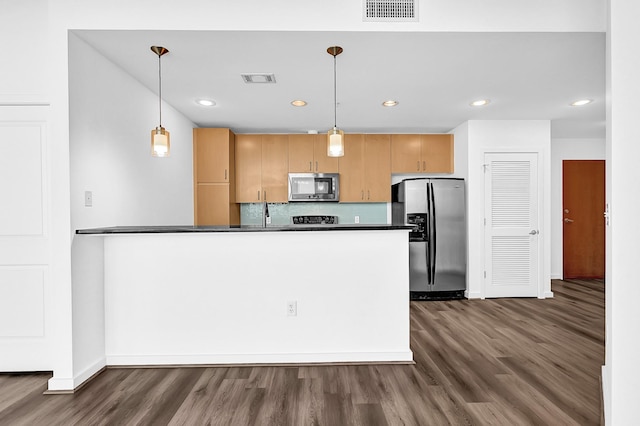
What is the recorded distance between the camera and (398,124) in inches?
175

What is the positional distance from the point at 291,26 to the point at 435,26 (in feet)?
3.03

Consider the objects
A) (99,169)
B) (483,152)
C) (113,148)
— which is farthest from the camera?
(483,152)

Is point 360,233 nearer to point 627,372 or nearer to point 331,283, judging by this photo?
point 331,283

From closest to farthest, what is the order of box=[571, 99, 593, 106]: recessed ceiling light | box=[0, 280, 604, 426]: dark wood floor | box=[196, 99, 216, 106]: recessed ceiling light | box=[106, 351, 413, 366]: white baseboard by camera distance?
box=[0, 280, 604, 426]: dark wood floor, box=[106, 351, 413, 366]: white baseboard, box=[196, 99, 216, 106]: recessed ceiling light, box=[571, 99, 593, 106]: recessed ceiling light

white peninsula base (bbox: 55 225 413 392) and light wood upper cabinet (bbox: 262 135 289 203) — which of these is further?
light wood upper cabinet (bbox: 262 135 289 203)

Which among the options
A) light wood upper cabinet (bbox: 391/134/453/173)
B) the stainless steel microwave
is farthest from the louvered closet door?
the stainless steel microwave

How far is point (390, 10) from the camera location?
7.13 feet

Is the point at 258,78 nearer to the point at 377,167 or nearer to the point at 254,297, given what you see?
the point at 254,297

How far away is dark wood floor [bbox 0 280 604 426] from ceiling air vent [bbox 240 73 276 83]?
212 centimetres

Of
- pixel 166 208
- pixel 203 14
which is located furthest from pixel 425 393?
pixel 166 208

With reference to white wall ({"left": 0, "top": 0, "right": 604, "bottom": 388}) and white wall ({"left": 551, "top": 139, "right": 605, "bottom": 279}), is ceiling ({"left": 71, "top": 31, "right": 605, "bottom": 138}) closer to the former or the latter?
white wall ({"left": 0, "top": 0, "right": 604, "bottom": 388})

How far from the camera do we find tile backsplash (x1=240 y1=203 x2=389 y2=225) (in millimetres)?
5102

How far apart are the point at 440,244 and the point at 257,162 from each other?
2.71 metres

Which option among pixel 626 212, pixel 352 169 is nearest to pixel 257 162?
pixel 352 169
